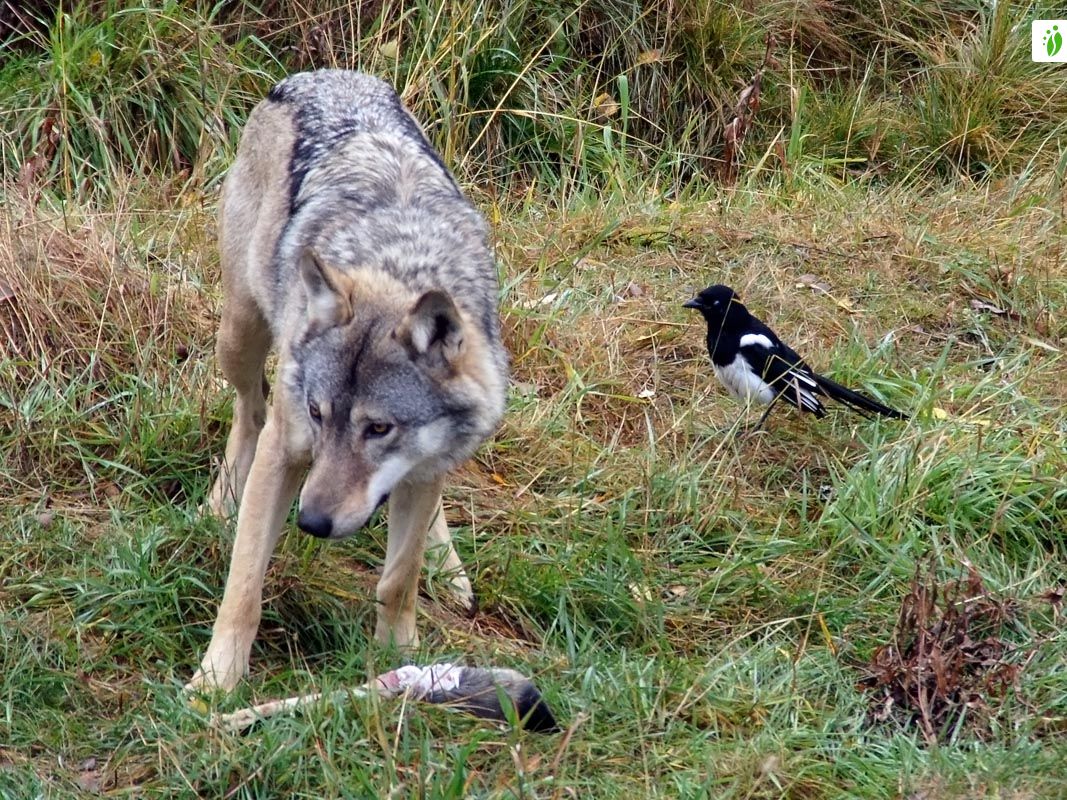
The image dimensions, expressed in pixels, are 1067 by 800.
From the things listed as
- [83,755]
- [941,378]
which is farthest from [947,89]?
[83,755]

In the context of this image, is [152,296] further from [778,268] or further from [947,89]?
[947,89]

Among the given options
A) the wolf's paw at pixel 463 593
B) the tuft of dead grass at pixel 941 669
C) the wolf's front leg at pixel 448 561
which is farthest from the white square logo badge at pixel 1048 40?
the wolf's paw at pixel 463 593

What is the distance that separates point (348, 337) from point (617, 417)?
2.16m

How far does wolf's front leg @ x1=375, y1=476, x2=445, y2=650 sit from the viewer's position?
4328mm

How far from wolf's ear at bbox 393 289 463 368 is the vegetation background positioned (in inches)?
35.2

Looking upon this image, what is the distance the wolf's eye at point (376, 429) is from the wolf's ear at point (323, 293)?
1.07ft

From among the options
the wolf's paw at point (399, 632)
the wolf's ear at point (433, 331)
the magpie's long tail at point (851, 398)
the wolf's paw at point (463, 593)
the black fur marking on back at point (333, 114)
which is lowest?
the wolf's paw at point (463, 593)

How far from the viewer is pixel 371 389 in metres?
3.82

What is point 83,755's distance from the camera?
3.79 metres

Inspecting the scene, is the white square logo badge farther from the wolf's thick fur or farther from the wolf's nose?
the wolf's nose

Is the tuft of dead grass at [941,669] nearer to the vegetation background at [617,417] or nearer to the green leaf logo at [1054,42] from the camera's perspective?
the vegetation background at [617,417]

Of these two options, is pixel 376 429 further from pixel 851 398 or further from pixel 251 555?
pixel 851 398

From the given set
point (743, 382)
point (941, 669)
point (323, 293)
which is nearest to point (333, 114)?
point (323, 293)

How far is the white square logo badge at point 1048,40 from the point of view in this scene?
356 inches
